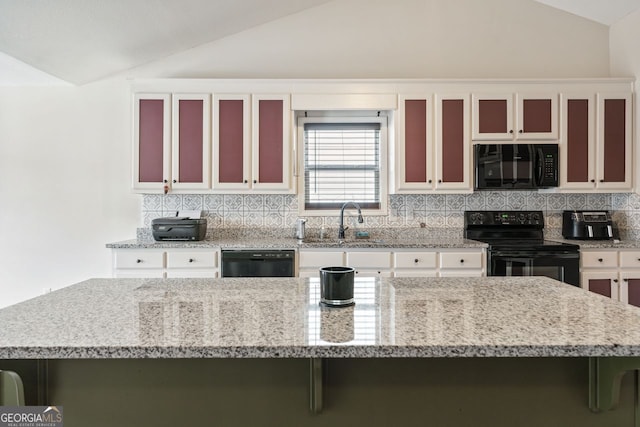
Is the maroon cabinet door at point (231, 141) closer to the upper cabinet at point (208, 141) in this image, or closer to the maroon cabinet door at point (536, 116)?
the upper cabinet at point (208, 141)

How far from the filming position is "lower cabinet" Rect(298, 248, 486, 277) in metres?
3.18

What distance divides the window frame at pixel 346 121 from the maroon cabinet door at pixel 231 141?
1.96ft

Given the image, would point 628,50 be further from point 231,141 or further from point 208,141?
point 208,141

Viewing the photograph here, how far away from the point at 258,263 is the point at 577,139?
A: 2930mm

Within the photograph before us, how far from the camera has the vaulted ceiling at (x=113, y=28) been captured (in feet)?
9.09

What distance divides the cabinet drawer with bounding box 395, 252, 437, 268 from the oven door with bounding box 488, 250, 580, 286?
497mm

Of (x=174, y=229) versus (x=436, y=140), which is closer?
(x=174, y=229)

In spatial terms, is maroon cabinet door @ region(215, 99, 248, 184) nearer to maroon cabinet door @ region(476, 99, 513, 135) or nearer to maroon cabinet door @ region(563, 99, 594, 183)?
maroon cabinet door @ region(476, 99, 513, 135)

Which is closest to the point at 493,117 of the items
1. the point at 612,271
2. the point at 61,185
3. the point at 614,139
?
the point at 614,139

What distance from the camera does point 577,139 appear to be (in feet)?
11.2

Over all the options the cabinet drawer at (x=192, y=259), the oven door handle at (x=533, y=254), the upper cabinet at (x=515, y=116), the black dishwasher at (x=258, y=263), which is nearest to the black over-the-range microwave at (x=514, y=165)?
the upper cabinet at (x=515, y=116)

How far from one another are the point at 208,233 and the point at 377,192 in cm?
167

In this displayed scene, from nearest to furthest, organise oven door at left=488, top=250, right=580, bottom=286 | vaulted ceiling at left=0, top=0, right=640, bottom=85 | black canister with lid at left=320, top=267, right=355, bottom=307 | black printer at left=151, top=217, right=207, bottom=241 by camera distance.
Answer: black canister with lid at left=320, top=267, right=355, bottom=307, vaulted ceiling at left=0, top=0, right=640, bottom=85, oven door at left=488, top=250, right=580, bottom=286, black printer at left=151, top=217, right=207, bottom=241

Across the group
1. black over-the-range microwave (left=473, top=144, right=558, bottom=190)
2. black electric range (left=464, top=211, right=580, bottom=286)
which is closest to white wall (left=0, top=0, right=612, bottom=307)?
black over-the-range microwave (left=473, top=144, right=558, bottom=190)
